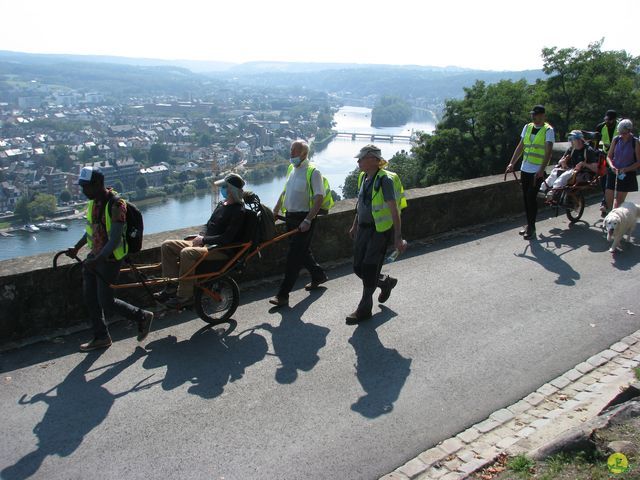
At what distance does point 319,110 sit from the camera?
165 meters

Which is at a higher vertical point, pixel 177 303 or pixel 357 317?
pixel 177 303

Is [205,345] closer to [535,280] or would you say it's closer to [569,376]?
[569,376]

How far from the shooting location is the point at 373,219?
554 cm

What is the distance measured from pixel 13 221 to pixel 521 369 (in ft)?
153

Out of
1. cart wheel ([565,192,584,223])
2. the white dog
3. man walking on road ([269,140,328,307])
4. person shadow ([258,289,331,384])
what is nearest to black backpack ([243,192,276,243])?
man walking on road ([269,140,328,307])

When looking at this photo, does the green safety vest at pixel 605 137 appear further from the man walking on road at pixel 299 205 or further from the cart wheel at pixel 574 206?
the man walking on road at pixel 299 205

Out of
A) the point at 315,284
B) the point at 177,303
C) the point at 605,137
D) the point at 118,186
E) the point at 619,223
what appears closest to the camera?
the point at 177,303

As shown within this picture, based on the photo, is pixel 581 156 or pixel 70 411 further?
pixel 581 156

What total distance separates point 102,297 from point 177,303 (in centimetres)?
70

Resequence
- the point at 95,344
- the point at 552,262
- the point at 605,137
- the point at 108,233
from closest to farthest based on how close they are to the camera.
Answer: the point at 108,233 < the point at 95,344 < the point at 552,262 < the point at 605,137

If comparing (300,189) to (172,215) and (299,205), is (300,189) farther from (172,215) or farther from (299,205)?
(172,215)

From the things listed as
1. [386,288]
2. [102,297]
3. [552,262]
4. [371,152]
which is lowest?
[552,262]

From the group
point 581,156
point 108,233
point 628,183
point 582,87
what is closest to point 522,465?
point 108,233

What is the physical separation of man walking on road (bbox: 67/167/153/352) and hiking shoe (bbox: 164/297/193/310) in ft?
0.86
